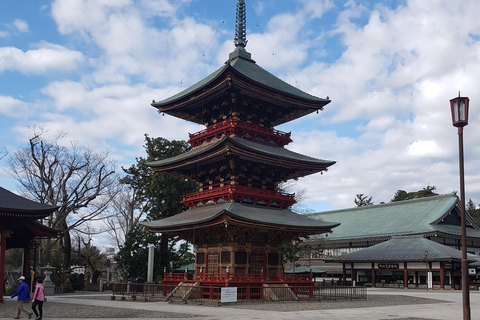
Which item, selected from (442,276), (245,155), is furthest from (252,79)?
(442,276)

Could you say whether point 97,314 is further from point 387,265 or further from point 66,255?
point 387,265

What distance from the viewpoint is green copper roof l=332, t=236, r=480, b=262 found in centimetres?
4900

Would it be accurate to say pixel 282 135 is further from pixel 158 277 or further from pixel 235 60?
pixel 158 277

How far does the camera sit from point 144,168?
53.9 m

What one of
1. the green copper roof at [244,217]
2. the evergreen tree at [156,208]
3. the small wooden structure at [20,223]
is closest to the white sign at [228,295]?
the green copper roof at [244,217]

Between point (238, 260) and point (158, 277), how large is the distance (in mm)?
17949

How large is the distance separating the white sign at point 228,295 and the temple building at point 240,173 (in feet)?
9.02

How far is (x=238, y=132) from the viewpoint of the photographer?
36594mm

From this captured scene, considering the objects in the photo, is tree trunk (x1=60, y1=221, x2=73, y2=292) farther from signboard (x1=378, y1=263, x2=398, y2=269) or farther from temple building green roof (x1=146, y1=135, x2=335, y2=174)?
signboard (x1=378, y1=263, x2=398, y2=269)

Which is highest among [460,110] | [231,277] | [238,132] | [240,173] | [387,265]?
[238,132]

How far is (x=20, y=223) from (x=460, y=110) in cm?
2481

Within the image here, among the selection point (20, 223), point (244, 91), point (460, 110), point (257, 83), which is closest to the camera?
point (460, 110)

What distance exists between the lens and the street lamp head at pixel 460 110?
15359 millimetres

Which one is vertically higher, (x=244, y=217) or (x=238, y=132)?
(x=238, y=132)
